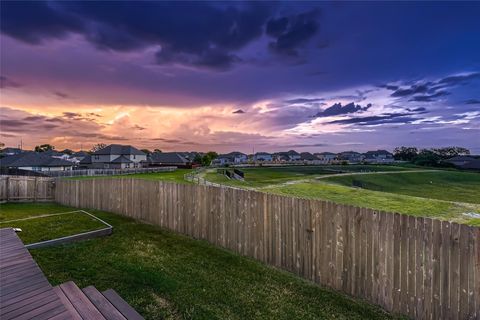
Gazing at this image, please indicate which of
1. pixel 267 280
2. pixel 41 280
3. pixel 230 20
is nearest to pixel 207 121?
pixel 230 20

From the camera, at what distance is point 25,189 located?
15.5 metres

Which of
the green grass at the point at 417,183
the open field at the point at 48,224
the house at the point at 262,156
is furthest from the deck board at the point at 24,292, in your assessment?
the house at the point at 262,156

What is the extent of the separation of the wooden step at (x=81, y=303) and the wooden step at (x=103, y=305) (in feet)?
0.42

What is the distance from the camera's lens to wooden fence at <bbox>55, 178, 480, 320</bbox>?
371cm

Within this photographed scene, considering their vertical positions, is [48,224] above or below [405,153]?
below

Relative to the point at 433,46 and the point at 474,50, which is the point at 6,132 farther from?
the point at 474,50

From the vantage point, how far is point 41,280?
320cm

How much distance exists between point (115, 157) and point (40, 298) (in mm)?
71220

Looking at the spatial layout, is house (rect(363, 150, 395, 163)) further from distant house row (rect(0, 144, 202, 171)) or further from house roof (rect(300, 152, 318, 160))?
distant house row (rect(0, 144, 202, 171))

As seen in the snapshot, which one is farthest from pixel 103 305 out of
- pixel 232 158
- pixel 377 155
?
pixel 377 155

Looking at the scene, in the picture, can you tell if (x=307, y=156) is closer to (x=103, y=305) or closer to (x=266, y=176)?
(x=266, y=176)

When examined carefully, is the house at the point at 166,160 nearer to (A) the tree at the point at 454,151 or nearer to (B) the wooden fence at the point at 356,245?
(B) the wooden fence at the point at 356,245

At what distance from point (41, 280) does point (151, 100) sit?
14819 mm

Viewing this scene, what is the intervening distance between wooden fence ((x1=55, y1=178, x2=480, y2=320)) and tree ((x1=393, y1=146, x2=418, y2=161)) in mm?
129566
